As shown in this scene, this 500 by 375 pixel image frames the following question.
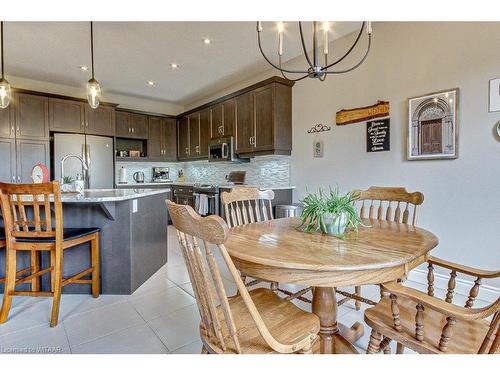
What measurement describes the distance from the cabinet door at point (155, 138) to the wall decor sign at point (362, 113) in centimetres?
423

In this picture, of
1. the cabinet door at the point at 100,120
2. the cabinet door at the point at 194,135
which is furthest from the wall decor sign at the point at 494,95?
the cabinet door at the point at 100,120

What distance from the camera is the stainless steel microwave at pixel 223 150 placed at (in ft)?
15.7

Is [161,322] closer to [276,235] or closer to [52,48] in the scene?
[276,235]

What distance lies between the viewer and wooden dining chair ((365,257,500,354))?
0.85 m

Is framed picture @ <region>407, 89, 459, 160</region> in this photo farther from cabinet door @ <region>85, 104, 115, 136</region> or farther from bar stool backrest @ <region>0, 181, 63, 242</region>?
cabinet door @ <region>85, 104, 115, 136</region>

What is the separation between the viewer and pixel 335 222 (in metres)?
1.47

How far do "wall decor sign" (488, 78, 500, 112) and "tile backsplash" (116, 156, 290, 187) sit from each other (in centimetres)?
242

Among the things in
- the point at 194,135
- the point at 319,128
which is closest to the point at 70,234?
the point at 319,128

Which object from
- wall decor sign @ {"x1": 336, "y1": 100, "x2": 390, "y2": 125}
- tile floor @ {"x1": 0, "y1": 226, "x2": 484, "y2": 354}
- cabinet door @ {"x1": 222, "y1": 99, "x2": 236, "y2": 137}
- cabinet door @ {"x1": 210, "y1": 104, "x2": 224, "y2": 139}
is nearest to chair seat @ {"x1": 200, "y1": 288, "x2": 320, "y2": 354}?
tile floor @ {"x1": 0, "y1": 226, "x2": 484, "y2": 354}

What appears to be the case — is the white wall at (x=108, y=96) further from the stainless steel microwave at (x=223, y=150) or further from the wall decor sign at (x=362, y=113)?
the wall decor sign at (x=362, y=113)

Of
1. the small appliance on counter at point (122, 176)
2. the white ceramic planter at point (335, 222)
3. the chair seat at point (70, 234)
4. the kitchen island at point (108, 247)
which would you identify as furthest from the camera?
the small appliance on counter at point (122, 176)

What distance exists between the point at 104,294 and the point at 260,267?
6.65ft

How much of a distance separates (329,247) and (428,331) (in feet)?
1.59
